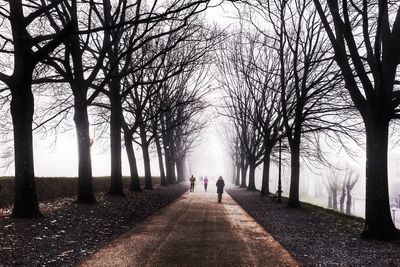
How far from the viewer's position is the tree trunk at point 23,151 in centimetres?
1062

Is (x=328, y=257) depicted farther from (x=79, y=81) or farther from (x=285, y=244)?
(x=79, y=81)

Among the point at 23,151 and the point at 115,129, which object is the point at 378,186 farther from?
the point at 115,129

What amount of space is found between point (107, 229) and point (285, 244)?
15.0 ft

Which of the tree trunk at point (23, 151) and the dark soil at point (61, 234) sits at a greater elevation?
the tree trunk at point (23, 151)

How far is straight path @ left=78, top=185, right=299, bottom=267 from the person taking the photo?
6.99m

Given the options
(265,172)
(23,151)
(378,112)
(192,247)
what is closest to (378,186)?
(378,112)

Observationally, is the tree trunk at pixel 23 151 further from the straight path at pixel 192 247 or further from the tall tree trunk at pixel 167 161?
the tall tree trunk at pixel 167 161

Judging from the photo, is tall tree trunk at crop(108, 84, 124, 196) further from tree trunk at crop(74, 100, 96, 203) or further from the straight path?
the straight path

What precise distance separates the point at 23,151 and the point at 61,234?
2.89 meters

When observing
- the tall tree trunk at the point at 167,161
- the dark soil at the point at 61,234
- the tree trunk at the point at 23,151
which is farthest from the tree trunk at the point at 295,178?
the tall tree trunk at the point at 167,161

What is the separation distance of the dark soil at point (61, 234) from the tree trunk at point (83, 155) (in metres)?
1.04

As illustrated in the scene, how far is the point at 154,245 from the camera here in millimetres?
8383

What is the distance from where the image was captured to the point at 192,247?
829cm

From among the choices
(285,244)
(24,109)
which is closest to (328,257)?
(285,244)
